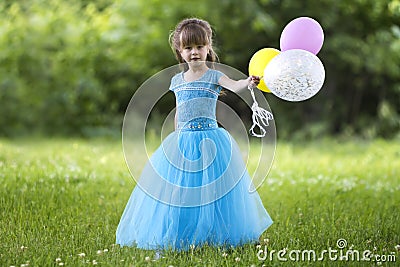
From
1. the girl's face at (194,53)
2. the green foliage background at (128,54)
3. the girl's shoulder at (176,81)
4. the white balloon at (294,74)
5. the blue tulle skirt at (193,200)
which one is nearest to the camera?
the white balloon at (294,74)

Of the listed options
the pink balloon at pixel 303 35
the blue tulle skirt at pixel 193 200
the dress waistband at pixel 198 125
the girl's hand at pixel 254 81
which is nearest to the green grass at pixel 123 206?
the blue tulle skirt at pixel 193 200

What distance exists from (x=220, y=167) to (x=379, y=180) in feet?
10.3

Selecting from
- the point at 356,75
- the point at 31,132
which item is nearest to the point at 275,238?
the point at 31,132

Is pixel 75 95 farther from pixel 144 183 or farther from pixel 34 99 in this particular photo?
pixel 144 183

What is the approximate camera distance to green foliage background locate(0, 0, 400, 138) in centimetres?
1047

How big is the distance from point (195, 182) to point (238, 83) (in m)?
0.66

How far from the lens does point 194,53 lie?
12.1ft

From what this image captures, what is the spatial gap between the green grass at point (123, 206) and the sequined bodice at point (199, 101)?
601 millimetres

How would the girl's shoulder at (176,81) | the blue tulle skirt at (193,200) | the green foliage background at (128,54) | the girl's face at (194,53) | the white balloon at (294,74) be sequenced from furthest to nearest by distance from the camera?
the green foliage background at (128,54) → the girl's shoulder at (176,81) → the girl's face at (194,53) → the blue tulle skirt at (193,200) → the white balloon at (294,74)

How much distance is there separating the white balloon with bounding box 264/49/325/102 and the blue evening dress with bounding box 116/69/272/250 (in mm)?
489

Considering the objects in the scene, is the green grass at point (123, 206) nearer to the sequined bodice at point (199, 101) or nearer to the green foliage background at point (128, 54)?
the sequined bodice at point (199, 101)

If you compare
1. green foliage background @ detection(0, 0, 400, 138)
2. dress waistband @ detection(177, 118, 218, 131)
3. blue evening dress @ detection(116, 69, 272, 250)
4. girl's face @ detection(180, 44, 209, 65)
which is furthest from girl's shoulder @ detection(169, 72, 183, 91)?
green foliage background @ detection(0, 0, 400, 138)

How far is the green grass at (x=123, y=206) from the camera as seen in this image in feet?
11.0

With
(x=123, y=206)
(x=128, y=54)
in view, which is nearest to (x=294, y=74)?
(x=123, y=206)
